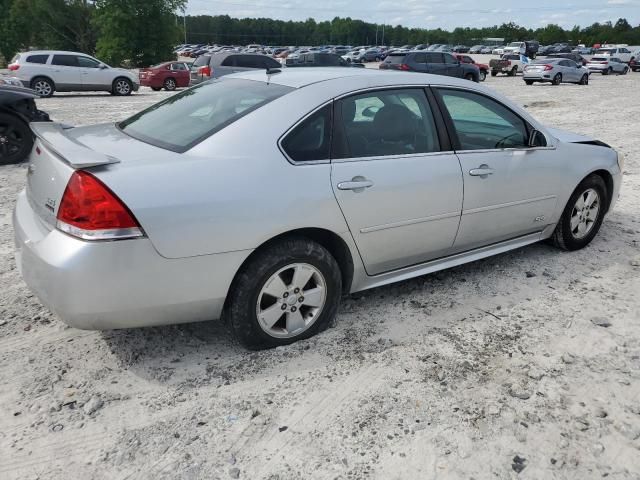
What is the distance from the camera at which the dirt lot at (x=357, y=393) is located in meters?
2.43

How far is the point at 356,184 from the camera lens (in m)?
3.23

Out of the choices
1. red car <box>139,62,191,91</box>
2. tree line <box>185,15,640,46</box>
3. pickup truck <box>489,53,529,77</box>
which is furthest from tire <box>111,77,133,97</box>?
tree line <box>185,15,640,46</box>

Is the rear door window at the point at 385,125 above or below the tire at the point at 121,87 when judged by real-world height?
above

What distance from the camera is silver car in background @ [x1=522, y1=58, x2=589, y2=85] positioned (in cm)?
2728

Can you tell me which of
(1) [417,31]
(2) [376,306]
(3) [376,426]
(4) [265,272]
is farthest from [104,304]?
(1) [417,31]

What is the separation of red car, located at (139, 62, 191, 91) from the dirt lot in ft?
70.3

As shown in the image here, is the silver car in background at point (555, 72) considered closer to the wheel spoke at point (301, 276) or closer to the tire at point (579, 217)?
the tire at point (579, 217)

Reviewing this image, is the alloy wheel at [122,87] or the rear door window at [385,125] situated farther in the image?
the alloy wheel at [122,87]

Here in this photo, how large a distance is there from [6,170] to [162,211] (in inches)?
242

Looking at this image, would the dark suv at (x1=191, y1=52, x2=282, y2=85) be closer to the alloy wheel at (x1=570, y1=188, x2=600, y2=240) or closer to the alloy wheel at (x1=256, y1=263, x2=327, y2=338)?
the alloy wheel at (x1=570, y1=188, x2=600, y2=240)

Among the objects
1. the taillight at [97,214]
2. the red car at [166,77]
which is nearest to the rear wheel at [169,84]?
the red car at [166,77]

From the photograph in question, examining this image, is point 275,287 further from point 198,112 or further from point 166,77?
point 166,77

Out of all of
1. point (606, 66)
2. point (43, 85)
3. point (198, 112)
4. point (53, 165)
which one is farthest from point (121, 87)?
point (606, 66)

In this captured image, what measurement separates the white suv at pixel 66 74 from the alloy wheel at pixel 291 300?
1849cm
